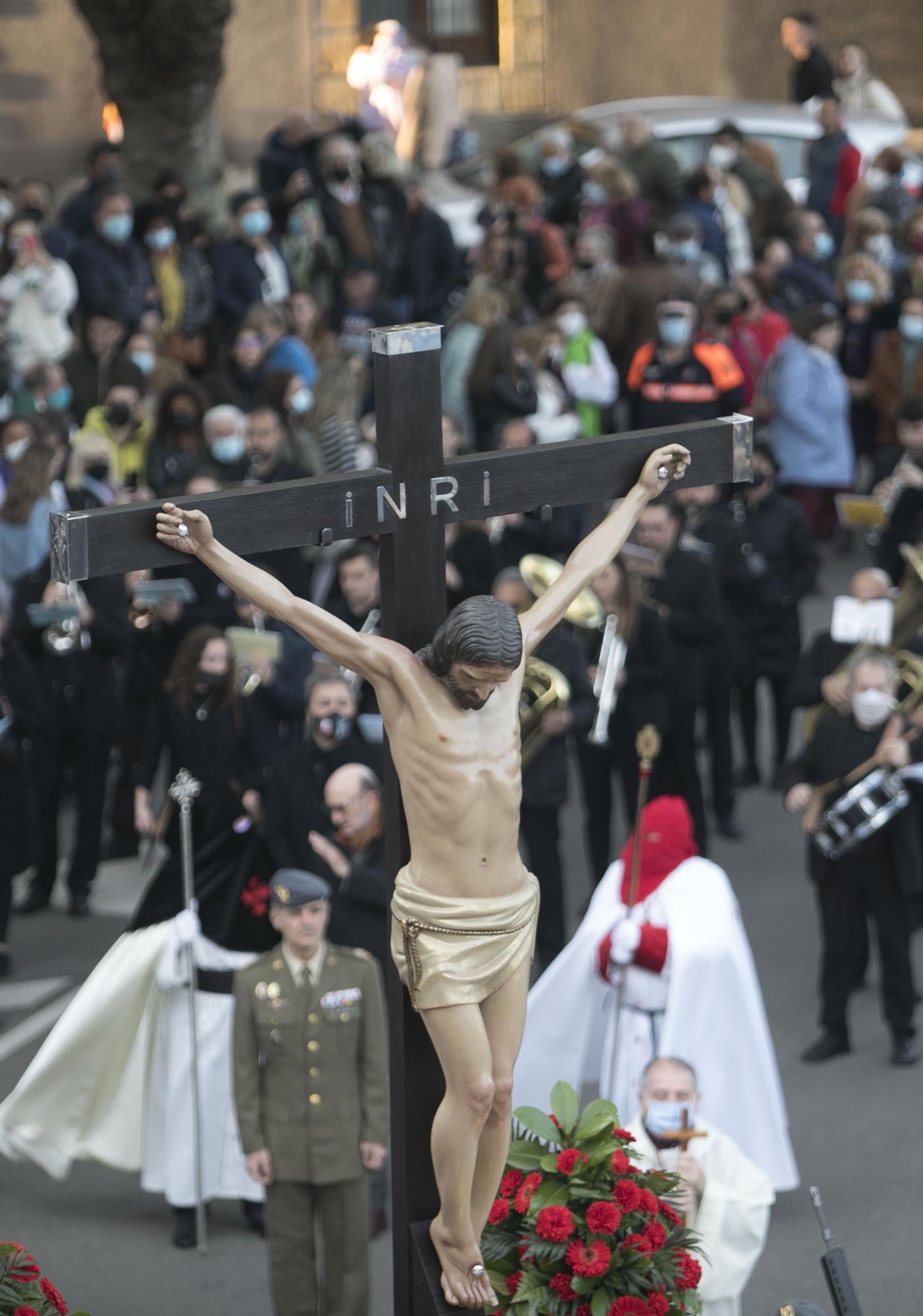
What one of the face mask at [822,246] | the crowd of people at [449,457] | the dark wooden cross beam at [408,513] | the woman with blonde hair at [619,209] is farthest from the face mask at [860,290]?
the dark wooden cross beam at [408,513]

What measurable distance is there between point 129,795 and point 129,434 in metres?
2.11

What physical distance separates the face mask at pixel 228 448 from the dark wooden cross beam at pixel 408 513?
6.83 metres

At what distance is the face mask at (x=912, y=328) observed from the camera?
1504 cm

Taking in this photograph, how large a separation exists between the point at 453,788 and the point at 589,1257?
1192mm

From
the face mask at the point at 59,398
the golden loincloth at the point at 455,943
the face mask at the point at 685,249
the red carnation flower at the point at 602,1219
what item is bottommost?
the red carnation flower at the point at 602,1219

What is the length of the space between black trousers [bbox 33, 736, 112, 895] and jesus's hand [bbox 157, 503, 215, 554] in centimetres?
637

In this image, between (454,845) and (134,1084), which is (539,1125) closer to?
(454,845)

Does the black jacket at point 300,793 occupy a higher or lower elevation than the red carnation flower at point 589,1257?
higher

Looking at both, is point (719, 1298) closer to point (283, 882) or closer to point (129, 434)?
point (283, 882)

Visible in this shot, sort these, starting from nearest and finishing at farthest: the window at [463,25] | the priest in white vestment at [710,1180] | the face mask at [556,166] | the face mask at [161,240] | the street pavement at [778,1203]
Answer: the priest in white vestment at [710,1180] → the street pavement at [778,1203] → the face mask at [161,240] → the face mask at [556,166] → the window at [463,25]

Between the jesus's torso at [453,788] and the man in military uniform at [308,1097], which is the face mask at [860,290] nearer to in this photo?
Answer: the man in military uniform at [308,1097]

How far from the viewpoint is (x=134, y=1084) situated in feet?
27.4

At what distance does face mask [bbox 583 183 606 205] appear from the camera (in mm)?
18062

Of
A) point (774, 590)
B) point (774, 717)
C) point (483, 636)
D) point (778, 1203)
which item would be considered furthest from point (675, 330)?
point (483, 636)
